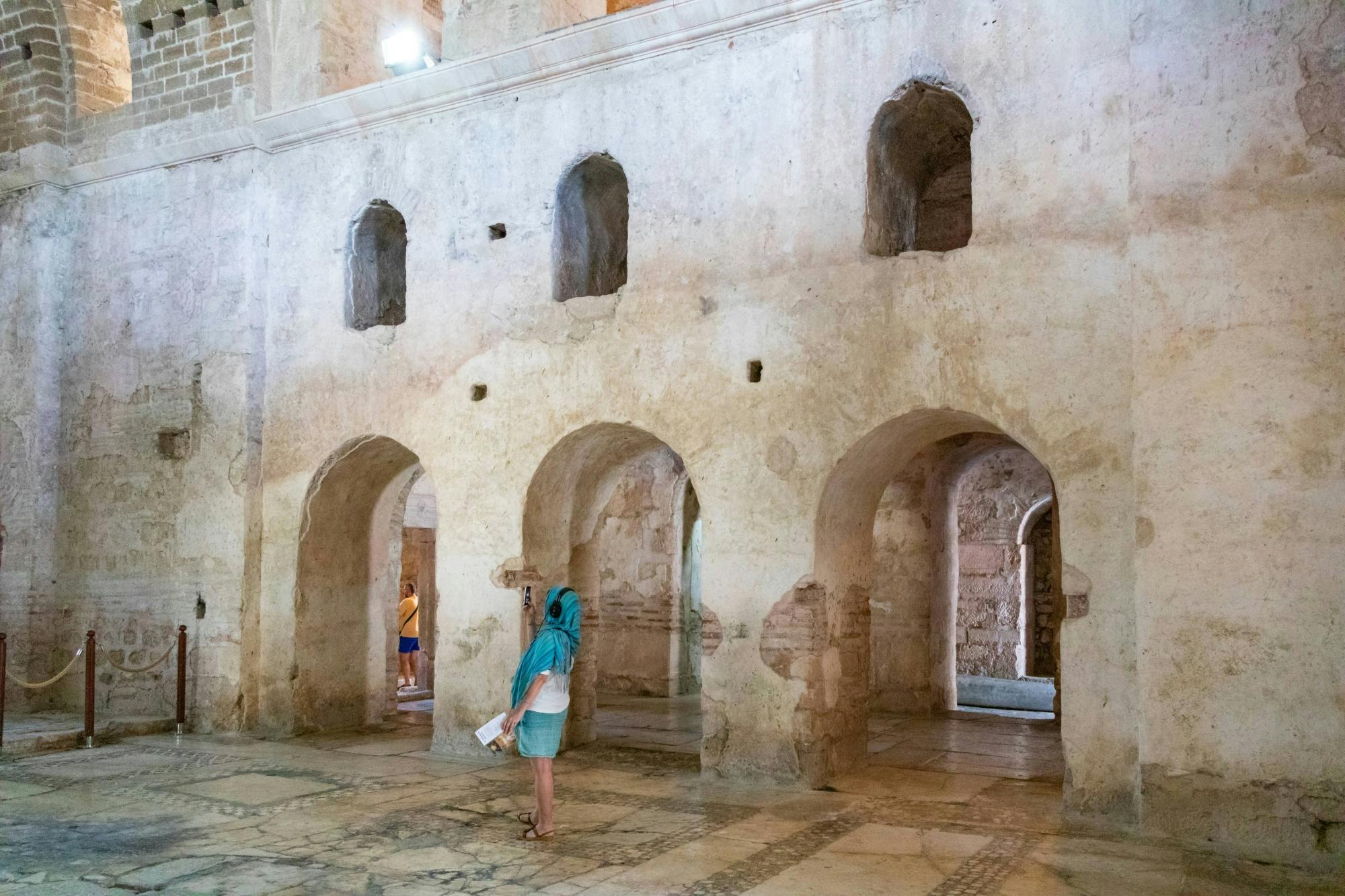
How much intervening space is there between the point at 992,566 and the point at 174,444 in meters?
10.2

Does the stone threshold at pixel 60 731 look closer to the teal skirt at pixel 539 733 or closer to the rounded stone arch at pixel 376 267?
the rounded stone arch at pixel 376 267

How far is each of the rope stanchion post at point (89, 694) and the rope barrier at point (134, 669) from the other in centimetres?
→ 17

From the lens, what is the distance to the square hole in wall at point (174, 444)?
10523mm

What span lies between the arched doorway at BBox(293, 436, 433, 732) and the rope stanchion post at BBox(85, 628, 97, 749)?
1567 millimetres

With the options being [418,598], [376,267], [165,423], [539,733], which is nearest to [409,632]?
[418,598]

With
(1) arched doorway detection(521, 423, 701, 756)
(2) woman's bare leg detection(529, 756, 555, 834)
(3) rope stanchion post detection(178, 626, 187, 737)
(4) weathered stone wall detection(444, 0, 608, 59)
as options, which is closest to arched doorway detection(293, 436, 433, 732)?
(3) rope stanchion post detection(178, 626, 187, 737)

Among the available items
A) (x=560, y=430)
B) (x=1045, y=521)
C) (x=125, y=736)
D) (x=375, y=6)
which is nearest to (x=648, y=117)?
(x=560, y=430)

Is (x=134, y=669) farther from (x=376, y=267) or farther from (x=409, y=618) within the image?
(x=409, y=618)

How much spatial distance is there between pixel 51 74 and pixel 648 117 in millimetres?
6724

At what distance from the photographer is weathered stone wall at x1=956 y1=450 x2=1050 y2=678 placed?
50.0ft

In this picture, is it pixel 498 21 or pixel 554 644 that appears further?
pixel 498 21

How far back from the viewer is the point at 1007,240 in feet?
23.6

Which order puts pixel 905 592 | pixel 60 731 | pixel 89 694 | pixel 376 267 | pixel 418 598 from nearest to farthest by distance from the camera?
pixel 89 694
pixel 60 731
pixel 376 267
pixel 905 592
pixel 418 598

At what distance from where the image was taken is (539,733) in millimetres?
6293
